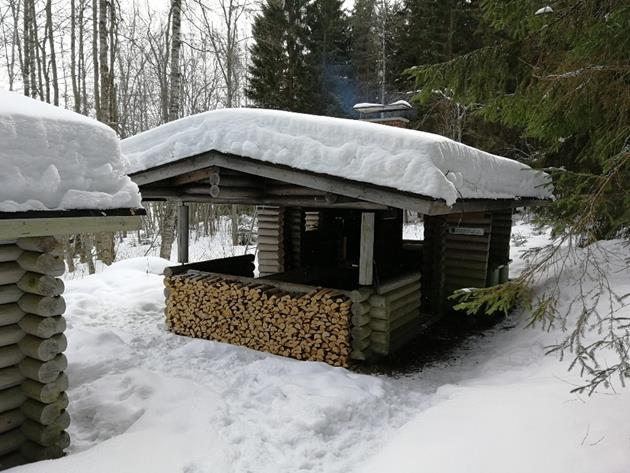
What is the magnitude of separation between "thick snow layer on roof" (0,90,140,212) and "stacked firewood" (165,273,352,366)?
10.3ft

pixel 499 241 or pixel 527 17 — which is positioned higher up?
pixel 527 17

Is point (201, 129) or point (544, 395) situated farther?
point (201, 129)

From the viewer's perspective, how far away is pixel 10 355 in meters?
4.43

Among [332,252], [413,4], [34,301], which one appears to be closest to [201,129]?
[34,301]

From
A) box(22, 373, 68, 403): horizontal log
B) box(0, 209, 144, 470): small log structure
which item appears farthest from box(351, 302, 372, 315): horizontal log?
box(22, 373, 68, 403): horizontal log

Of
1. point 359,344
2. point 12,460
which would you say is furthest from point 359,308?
point 12,460

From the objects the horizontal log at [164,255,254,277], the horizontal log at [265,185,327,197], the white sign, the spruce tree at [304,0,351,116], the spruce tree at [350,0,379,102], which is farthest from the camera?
the spruce tree at [350,0,379,102]

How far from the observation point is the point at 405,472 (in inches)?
153

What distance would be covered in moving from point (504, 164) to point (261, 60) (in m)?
16.0

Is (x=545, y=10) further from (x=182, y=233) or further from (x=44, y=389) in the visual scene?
(x=182, y=233)

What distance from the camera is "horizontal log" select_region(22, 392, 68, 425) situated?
14.5 ft

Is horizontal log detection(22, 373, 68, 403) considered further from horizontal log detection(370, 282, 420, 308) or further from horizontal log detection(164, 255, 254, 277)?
horizontal log detection(370, 282, 420, 308)

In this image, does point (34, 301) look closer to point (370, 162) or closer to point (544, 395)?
point (370, 162)

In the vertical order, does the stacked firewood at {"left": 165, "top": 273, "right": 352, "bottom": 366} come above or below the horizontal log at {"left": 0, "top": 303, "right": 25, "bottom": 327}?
below
